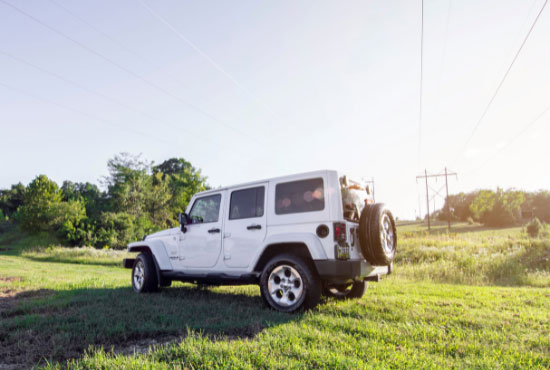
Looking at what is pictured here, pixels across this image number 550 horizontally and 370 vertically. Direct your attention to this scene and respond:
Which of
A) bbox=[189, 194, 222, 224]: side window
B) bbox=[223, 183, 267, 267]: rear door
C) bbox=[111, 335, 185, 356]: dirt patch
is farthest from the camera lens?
bbox=[189, 194, 222, 224]: side window

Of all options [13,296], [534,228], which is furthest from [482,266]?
[534,228]

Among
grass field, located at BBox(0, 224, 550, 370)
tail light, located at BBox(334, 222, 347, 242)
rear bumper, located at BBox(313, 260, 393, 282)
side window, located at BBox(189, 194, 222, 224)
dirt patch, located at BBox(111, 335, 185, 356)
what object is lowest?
dirt patch, located at BBox(111, 335, 185, 356)

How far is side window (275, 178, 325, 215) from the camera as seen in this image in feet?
17.0

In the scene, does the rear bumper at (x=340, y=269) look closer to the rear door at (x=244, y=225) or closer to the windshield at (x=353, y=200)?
the windshield at (x=353, y=200)

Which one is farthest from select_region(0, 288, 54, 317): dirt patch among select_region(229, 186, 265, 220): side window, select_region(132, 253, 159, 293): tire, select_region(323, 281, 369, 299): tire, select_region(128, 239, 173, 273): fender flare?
select_region(323, 281, 369, 299): tire

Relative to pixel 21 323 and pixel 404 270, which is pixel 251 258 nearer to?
pixel 21 323

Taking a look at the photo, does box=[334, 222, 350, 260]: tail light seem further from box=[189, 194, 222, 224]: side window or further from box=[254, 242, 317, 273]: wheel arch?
box=[189, 194, 222, 224]: side window

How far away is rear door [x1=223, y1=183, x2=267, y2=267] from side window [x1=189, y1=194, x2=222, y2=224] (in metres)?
0.32

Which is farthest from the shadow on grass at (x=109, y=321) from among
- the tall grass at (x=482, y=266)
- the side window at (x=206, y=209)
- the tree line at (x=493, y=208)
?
the tree line at (x=493, y=208)

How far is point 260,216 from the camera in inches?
226

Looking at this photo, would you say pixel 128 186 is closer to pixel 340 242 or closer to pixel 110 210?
pixel 110 210

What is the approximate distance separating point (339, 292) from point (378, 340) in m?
3.00

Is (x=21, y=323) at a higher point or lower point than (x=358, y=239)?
lower

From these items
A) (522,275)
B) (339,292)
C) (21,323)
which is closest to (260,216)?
(339,292)
